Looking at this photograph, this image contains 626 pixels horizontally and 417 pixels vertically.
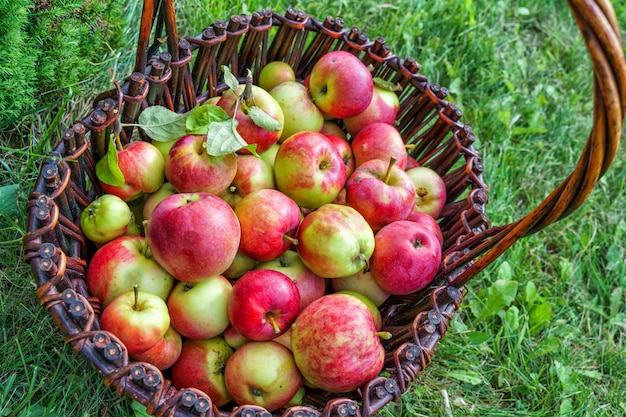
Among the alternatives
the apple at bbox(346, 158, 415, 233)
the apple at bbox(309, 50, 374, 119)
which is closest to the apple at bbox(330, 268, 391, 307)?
the apple at bbox(346, 158, 415, 233)

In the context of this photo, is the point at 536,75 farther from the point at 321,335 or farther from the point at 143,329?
the point at 143,329

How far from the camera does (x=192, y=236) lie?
4.95 ft

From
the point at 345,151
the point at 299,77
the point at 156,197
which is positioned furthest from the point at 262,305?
the point at 299,77

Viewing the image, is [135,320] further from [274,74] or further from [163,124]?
[274,74]

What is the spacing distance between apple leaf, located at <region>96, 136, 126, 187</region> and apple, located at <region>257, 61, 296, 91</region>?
2.32 feet

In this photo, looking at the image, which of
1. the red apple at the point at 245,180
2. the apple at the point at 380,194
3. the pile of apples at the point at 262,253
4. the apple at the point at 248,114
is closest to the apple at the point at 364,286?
the pile of apples at the point at 262,253

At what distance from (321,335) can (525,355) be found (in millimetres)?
1135

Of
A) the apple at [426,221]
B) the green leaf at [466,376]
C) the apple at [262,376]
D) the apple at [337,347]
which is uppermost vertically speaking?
the apple at [426,221]

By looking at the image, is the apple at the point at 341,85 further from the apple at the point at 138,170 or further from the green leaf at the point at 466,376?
the green leaf at the point at 466,376

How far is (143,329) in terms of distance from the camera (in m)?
1.42

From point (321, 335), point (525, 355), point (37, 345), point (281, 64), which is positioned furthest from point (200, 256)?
point (525, 355)

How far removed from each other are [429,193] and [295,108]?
559 millimetres

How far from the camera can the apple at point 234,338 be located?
1642 mm

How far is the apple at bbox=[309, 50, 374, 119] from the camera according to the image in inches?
78.7
